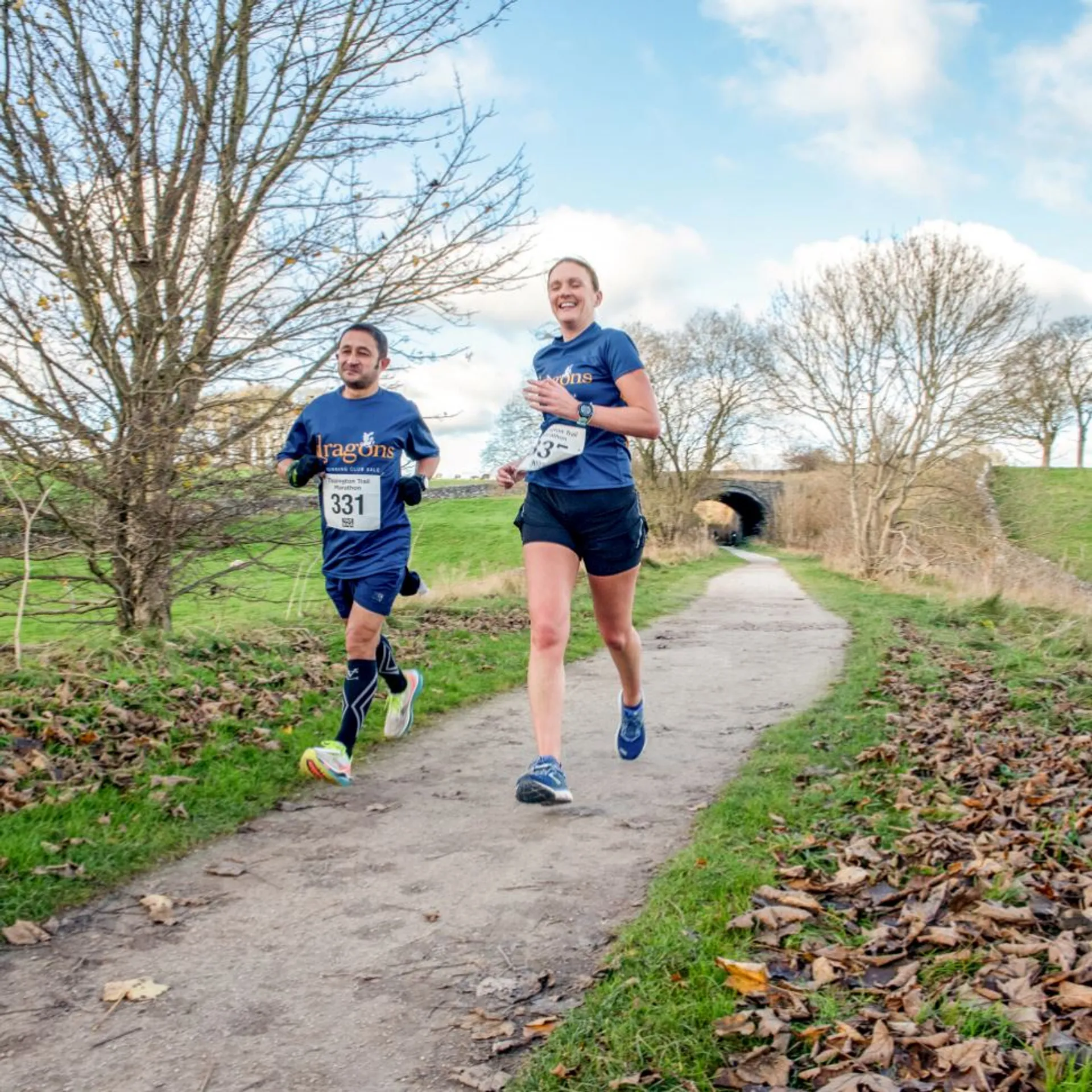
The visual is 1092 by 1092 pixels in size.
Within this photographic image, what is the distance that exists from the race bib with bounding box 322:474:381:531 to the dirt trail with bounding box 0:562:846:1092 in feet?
4.75

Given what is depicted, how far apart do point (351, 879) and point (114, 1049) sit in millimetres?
1325

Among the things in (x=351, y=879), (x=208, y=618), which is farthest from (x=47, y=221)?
(x=351, y=879)

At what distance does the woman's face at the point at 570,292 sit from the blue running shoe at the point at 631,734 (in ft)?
7.56

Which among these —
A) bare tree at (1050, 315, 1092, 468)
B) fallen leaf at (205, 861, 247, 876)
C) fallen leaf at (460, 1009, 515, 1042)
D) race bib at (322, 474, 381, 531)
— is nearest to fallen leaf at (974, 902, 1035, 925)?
fallen leaf at (460, 1009, 515, 1042)

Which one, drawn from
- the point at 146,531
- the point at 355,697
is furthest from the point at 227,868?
the point at 146,531

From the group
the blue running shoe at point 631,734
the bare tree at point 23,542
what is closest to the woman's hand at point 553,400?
the blue running shoe at point 631,734

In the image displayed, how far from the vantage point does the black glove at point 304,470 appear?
512 centimetres

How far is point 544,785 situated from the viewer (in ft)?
15.0

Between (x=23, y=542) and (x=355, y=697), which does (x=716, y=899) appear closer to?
(x=355, y=697)

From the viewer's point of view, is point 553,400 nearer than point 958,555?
Yes

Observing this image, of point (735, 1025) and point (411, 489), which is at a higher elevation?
point (411, 489)

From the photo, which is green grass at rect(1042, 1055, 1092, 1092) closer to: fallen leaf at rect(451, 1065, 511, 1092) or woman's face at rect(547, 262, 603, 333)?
fallen leaf at rect(451, 1065, 511, 1092)

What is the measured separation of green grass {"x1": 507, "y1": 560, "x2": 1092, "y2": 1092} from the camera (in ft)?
7.87

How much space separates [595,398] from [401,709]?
8.32ft
